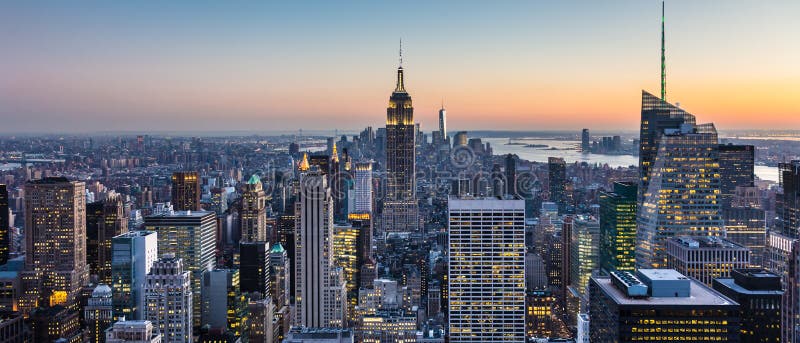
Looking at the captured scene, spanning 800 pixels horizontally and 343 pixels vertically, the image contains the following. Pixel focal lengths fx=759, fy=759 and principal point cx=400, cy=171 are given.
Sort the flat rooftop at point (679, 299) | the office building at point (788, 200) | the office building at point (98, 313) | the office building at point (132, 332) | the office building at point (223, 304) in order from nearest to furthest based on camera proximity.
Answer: the flat rooftop at point (679, 299)
the office building at point (132, 332)
the office building at point (788, 200)
the office building at point (98, 313)
the office building at point (223, 304)

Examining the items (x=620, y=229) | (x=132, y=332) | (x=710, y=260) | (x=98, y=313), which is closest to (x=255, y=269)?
(x=98, y=313)

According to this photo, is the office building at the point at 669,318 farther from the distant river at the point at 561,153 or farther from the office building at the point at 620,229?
the office building at the point at 620,229

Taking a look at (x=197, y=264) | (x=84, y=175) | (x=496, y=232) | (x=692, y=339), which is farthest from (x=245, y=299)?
(x=692, y=339)

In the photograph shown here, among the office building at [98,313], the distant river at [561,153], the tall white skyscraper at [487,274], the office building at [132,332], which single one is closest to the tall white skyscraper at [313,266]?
the tall white skyscraper at [487,274]

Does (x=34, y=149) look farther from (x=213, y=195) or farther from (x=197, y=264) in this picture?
(x=213, y=195)

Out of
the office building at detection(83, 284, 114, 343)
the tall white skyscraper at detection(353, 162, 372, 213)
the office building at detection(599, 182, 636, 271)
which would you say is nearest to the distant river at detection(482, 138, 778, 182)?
the office building at detection(599, 182, 636, 271)

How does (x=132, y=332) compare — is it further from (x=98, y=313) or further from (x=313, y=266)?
(x=313, y=266)

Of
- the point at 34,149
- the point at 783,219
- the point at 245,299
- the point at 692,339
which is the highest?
the point at 34,149
